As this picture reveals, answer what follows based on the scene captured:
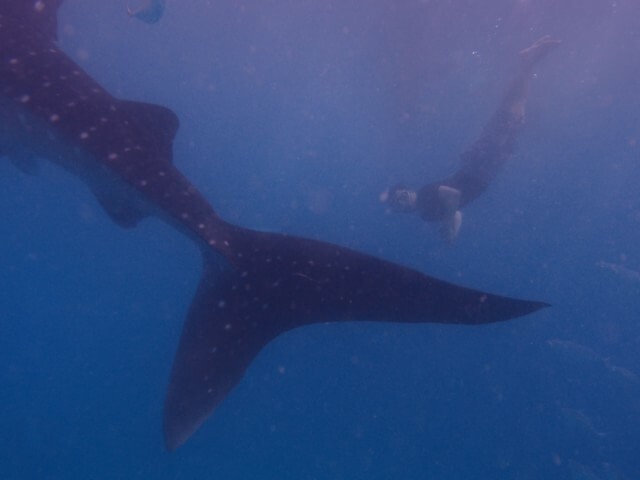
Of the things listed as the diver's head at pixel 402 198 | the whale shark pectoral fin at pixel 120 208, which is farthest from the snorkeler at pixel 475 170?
the whale shark pectoral fin at pixel 120 208

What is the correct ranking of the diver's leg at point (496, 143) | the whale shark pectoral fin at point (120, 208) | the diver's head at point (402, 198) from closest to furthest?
the whale shark pectoral fin at point (120, 208) < the diver's head at point (402, 198) < the diver's leg at point (496, 143)

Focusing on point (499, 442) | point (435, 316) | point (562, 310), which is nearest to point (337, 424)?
point (499, 442)

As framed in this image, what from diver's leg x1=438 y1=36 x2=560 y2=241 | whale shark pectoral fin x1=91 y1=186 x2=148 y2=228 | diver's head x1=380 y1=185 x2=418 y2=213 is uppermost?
whale shark pectoral fin x1=91 y1=186 x2=148 y2=228

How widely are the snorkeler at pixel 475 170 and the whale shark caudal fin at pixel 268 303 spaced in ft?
32.2

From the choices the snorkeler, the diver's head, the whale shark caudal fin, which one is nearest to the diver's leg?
the snorkeler

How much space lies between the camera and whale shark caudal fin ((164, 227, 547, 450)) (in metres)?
3.26

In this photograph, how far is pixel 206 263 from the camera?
3.87 metres

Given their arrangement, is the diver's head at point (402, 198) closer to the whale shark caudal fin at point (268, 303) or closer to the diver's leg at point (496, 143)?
the diver's leg at point (496, 143)

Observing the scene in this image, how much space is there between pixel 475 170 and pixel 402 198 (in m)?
3.06

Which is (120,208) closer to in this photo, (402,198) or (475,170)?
(402,198)

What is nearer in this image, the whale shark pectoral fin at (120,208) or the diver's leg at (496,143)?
the whale shark pectoral fin at (120,208)

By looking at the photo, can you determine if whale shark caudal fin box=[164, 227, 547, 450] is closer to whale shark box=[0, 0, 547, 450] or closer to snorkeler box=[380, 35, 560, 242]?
whale shark box=[0, 0, 547, 450]

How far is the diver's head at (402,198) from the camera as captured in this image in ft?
43.2

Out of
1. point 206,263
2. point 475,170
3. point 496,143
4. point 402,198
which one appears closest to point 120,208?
point 206,263
